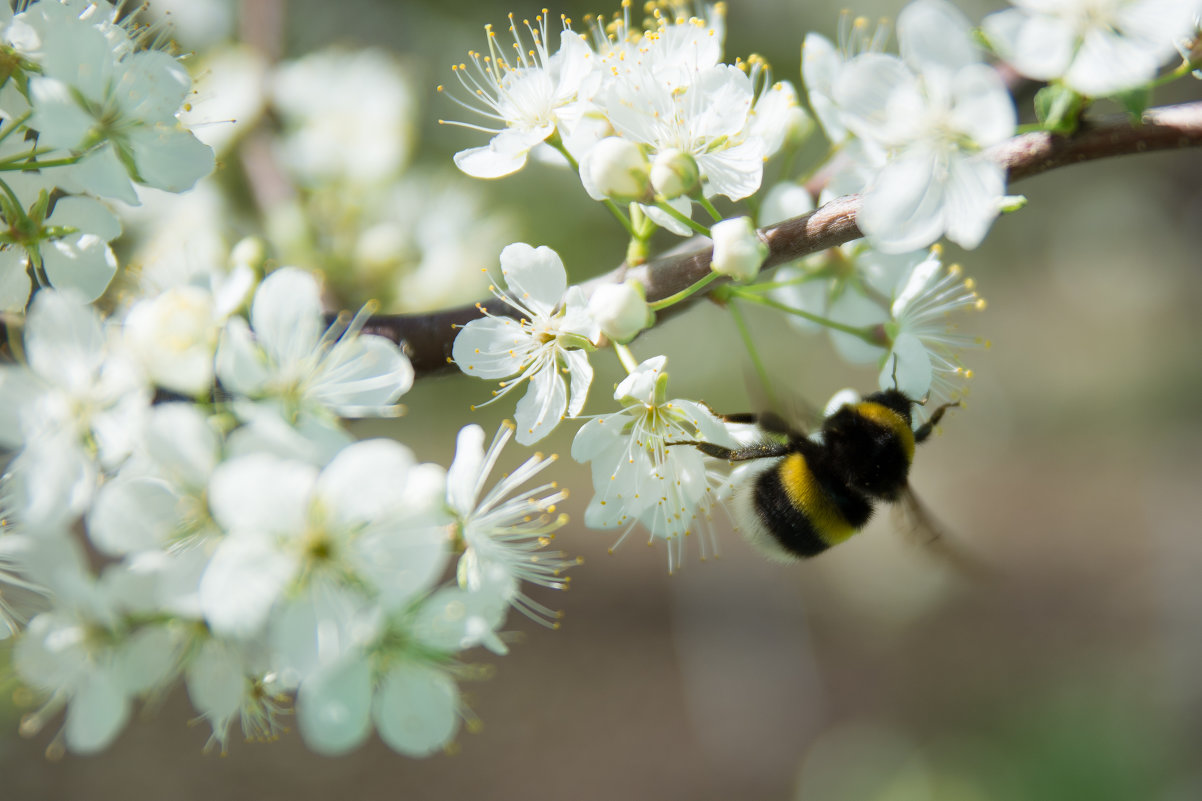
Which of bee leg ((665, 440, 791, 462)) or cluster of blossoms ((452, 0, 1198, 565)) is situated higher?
cluster of blossoms ((452, 0, 1198, 565))

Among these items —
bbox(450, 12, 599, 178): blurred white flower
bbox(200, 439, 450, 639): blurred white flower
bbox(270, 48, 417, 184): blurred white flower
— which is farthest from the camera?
bbox(270, 48, 417, 184): blurred white flower

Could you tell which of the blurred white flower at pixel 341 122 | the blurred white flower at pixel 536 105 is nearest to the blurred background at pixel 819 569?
the blurred white flower at pixel 341 122

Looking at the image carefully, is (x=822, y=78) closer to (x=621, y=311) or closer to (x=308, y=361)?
(x=621, y=311)

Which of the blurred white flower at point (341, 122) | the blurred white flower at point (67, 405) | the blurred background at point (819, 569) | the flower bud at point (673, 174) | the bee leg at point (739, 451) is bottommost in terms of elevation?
the blurred background at point (819, 569)

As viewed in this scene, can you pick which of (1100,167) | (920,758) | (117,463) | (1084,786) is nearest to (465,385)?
(920,758)

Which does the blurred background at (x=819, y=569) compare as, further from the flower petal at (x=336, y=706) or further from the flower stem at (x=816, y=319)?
the flower petal at (x=336, y=706)

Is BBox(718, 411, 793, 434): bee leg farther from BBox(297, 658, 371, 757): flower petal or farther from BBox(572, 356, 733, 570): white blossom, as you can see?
BBox(297, 658, 371, 757): flower petal

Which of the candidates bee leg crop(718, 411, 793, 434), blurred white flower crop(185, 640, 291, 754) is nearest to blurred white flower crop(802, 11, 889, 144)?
bee leg crop(718, 411, 793, 434)

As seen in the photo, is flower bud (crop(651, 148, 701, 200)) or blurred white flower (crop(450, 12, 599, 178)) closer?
flower bud (crop(651, 148, 701, 200))
